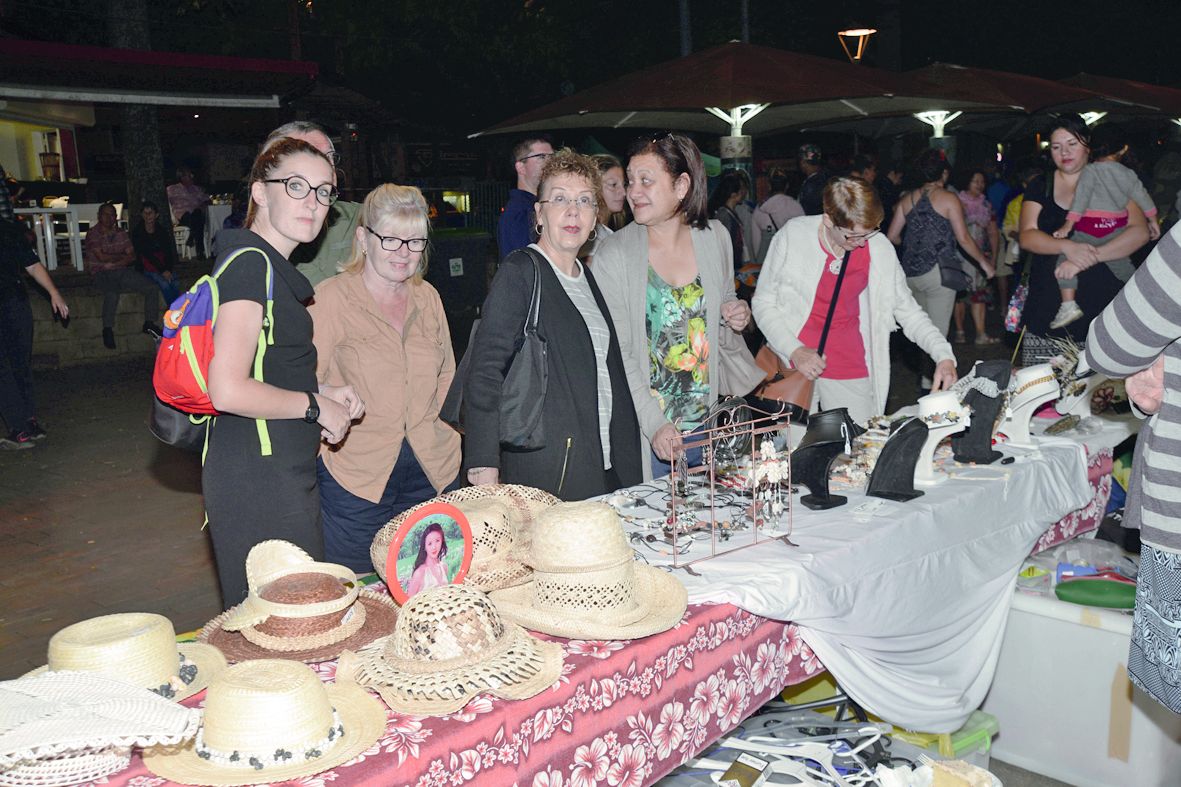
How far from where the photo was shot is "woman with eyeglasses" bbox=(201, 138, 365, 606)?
2.41 m

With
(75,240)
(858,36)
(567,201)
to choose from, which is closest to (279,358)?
(567,201)

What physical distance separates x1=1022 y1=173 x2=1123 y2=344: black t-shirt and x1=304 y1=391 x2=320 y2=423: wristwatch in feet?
11.2

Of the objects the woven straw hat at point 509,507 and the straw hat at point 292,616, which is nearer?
the straw hat at point 292,616

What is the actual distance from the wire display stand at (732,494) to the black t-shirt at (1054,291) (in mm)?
2229

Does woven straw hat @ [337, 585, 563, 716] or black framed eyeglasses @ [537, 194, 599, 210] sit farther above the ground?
black framed eyeglasses @ [537, 194, 599, 210]

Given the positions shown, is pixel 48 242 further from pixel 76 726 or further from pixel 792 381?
pixel 76 726

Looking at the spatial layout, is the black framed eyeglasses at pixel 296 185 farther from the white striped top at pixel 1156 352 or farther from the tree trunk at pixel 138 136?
the tree trunk at pixel 138 136

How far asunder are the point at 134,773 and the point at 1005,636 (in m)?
2.63

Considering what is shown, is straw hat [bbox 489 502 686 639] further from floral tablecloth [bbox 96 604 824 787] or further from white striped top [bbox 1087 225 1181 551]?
white striped top [bbox 1087 225 1181 551]

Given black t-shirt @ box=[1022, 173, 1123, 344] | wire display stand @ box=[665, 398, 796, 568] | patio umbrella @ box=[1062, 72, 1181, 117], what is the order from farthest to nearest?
patio umbrella @ box=[1062, 72, 1181, 117], black t-shirt @ box=[1022, 173, 1123, 344], wire display stand @ box=[665, 398, 796, 568]

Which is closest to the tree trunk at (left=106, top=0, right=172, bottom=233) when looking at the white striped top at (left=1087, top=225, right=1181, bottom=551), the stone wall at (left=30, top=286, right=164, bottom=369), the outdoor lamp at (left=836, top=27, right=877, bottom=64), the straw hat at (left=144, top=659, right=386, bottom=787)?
the stone wall at (left=30, top=286, right=164, bottom=369)

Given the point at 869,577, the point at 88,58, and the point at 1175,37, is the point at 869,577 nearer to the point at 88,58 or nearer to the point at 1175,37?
the point at 88,58

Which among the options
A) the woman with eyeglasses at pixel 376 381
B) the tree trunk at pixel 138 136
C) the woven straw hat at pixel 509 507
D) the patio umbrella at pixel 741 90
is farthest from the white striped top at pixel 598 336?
the tree trunk at pixel 138 136

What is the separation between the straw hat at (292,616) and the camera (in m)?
1.98
